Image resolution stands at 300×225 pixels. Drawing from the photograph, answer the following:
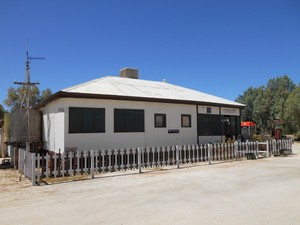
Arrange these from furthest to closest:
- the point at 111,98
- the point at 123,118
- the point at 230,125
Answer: the point at 230,125 → the point at 123,118 → the point at 111,98

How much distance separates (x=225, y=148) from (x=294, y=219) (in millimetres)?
10260

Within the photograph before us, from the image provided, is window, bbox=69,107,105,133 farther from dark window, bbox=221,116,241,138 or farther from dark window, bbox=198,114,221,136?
dark window, bbox=221,116,241,138

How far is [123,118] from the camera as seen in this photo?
14.2 metres

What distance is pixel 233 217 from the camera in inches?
201

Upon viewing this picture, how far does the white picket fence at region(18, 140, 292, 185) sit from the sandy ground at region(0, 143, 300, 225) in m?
0.85

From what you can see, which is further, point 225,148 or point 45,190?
point 225,148

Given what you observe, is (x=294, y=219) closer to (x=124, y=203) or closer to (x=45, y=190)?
(x=124, y=203)

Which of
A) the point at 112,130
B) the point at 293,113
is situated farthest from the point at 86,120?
the point at 293,113

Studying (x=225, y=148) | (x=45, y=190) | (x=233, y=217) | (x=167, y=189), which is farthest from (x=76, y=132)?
(x=233, y=217)

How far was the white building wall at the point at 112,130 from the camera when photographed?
41.4ft

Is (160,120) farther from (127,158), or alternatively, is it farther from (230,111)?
(230,111)

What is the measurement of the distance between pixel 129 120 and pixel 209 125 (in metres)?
6.32

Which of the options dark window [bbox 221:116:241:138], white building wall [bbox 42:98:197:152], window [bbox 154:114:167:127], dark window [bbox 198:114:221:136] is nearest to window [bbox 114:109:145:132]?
white building wall [bbox 42:98:197:152]

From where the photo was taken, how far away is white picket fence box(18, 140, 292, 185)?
981cm
